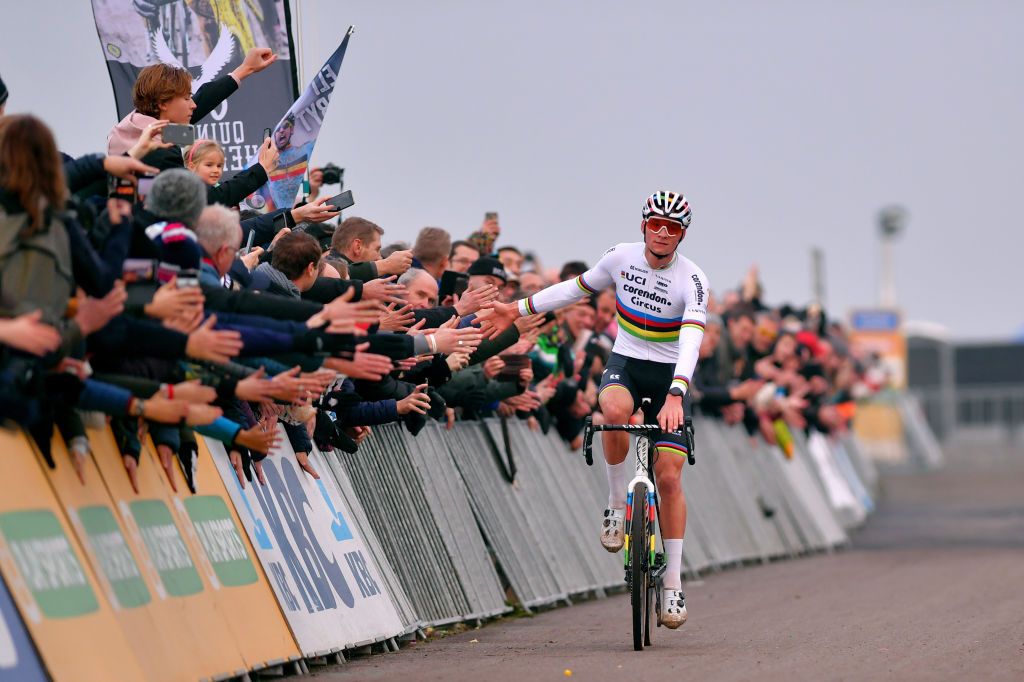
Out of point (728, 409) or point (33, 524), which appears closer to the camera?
point (33, 524)

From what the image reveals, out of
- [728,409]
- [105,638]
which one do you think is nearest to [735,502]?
[728,409]

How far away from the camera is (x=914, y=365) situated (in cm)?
8588

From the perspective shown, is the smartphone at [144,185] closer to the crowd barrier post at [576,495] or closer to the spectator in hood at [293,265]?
the spectator in hood at [293,265]

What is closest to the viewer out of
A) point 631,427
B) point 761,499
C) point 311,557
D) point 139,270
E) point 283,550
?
point 139,270

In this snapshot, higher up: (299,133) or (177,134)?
(177,134)

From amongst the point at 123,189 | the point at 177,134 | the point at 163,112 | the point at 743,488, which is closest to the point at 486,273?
the point at 163,112

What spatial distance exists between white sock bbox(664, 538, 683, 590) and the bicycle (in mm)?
47

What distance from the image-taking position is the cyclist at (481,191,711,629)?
11977 mm

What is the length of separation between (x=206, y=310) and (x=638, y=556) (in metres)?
3.27

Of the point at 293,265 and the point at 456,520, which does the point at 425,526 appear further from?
the point at 293,265

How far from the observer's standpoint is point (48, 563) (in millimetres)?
8047

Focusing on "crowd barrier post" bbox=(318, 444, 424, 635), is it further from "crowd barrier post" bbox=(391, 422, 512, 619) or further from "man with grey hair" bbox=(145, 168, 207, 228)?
"man with grey hair" bbox=(145, 168, 207, 228)

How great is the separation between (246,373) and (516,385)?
17.5ft

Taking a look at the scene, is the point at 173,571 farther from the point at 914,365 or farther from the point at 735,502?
the point at 914,365
